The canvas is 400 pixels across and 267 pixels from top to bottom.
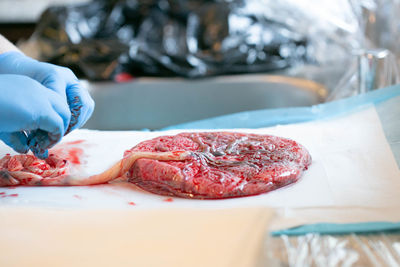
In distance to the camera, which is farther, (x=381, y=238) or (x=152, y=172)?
(x=152, y=172)

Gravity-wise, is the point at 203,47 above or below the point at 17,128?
below

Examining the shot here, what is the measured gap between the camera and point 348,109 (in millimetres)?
1750

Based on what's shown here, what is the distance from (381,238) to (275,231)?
0.22m

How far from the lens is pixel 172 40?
11.6ft

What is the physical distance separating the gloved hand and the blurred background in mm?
1628

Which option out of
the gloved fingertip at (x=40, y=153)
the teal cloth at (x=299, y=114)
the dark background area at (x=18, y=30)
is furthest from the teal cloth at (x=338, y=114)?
the dark background area at (x=18, y=30)

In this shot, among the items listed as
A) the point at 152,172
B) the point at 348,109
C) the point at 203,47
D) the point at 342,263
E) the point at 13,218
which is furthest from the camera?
the point at 203,47

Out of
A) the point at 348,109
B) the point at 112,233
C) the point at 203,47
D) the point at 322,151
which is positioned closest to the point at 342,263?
the point at 112,233

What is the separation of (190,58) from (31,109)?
2142 millimetres

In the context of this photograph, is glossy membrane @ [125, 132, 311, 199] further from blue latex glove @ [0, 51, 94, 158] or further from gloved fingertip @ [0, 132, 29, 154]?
gloved fingertip @ [0, 132, 29, 154]

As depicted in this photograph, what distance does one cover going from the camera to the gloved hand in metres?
1.14

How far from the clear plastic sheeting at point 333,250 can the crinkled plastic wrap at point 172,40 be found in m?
1.90

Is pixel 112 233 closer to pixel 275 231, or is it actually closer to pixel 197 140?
pixel 275 231

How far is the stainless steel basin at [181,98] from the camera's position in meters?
3.11
